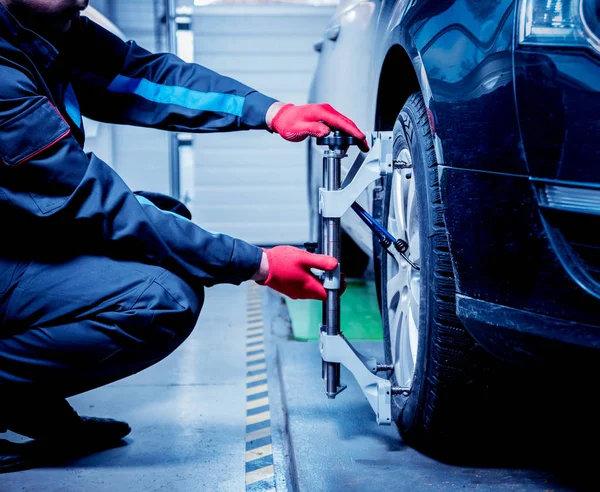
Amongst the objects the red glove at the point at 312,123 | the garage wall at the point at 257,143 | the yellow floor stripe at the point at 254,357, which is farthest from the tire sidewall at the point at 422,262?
the garage wall at the point at 257,143

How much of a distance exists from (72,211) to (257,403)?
3.58ft

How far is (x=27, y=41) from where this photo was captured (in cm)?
155

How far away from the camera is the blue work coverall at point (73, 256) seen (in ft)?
4.69

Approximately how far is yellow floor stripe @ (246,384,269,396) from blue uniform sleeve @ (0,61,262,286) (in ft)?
2.92

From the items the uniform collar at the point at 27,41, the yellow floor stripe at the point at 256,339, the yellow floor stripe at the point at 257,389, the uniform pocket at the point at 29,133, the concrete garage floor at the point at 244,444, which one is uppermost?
the uniform collar at the point at 27,41

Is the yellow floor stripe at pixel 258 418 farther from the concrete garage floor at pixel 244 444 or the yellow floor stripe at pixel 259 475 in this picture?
the yellow floor stripe at pixel 259 475

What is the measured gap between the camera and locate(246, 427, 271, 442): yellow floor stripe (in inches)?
78.7

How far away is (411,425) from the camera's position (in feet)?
5.15

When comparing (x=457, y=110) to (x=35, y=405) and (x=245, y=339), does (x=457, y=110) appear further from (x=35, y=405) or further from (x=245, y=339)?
(x=245, y=339)

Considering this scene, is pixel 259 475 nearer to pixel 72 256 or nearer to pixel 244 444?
pixel 244 444

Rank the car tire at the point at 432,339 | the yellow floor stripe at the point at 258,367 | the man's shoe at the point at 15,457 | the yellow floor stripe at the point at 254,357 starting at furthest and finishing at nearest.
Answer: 1. the yellow floor stripe at the point at 254,357
2. the yellow floor stripe at the point at 258,367
3. the man's shoe at the point at 15,457
4. the car tire at the point at 432,339

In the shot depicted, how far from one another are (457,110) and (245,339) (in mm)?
2147

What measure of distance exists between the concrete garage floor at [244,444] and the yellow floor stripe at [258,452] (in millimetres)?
16

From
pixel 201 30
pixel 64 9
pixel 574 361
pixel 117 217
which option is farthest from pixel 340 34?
pixel 201 30
